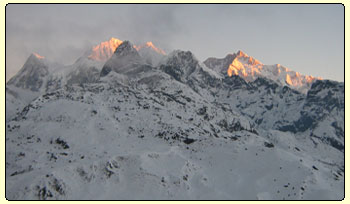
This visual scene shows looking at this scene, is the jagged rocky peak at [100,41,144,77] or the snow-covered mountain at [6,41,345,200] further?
the jagged rocky peak at [100,41,144,77]

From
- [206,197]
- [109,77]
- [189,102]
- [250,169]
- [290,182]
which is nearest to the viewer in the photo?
[206,197]

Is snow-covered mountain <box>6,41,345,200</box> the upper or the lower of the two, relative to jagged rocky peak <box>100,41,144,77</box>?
lower

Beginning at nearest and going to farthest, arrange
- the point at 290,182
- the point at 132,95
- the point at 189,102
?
the point at 290,182 → the point at 132,95 → the point at 189,102

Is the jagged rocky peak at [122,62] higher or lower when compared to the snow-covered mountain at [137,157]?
→ higher

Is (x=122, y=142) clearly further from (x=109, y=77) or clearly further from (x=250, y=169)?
(x=109, y=77)

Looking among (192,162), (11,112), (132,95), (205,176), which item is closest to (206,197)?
(205,176)

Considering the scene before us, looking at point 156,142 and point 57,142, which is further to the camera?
point 156,142

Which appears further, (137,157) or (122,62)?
(122,62)

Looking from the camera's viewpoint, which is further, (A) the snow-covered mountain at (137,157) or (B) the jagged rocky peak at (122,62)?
(B) the jagged rocky peak at (122,62)

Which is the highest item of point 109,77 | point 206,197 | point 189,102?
point 109,77

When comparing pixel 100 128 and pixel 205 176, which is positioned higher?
pixel 100 128

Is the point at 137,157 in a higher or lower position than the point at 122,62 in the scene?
lower
